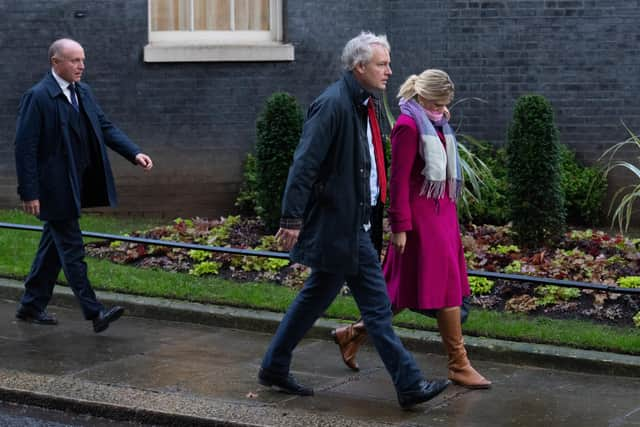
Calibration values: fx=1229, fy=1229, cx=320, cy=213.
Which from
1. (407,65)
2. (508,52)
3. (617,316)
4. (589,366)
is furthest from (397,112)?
(589,366)

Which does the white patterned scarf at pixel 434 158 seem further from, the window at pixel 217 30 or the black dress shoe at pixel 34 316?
the window at pixel 217 30

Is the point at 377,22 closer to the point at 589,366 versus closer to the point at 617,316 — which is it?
the point at 617,316

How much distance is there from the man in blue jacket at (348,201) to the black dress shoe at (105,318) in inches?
74.0

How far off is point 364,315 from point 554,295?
2.47 meters

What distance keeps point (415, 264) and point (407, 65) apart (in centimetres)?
652

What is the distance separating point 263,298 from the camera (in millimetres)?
8422

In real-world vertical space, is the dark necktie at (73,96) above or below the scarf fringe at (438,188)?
above

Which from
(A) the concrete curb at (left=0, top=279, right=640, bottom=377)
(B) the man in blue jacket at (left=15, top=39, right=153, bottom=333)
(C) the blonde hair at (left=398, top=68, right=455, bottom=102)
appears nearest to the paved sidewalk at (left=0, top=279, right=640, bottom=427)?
(A) the concrete curb at (left=0, top=279, right=640, bottom=377)

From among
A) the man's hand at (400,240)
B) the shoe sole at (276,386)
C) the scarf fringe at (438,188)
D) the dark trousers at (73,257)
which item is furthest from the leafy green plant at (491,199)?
the shoe sole at (276,386)

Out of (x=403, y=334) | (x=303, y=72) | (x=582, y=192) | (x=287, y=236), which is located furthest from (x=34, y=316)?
(x=582, y=192)

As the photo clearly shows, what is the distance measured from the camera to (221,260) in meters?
9.58

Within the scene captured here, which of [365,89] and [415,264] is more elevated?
[365,89]

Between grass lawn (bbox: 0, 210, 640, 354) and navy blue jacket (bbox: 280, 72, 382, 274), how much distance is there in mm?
1772

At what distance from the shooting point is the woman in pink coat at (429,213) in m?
6.40
